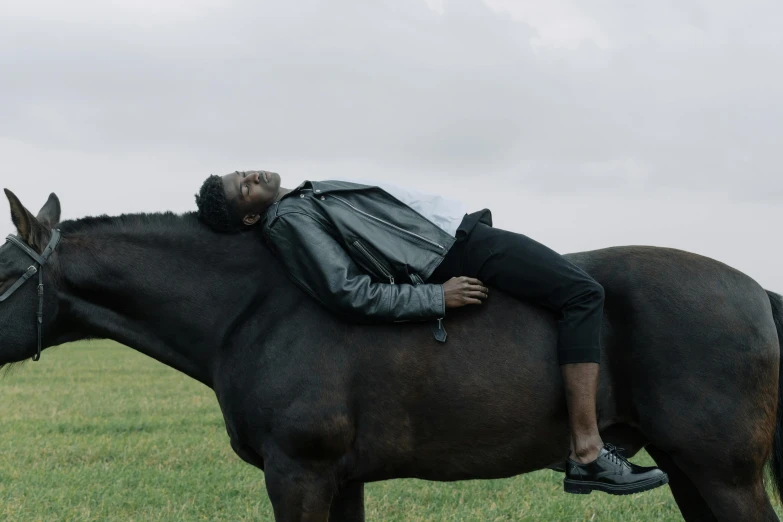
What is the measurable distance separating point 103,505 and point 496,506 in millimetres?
3668

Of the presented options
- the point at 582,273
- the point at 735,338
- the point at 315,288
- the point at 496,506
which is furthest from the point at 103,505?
the point at 735,338

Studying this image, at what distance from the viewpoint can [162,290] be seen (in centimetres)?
460

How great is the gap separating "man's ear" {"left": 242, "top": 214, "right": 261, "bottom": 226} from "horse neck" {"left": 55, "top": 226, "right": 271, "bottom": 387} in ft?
0.36

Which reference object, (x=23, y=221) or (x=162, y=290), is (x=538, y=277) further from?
(x=23, y=221)

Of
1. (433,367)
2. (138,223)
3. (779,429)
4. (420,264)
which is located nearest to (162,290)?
(138,223)

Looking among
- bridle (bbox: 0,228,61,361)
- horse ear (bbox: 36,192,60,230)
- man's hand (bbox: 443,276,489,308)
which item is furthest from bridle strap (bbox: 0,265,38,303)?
man's hand (bbox: 443,276,489,308)

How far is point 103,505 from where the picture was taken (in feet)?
23.8

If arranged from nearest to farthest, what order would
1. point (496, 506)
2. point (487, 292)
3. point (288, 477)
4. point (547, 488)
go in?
point (288, 477) → point (487, 292) → point (496, 506) → point (547, 488)

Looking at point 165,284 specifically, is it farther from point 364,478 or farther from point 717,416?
point 717,416

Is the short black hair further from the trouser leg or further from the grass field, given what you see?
the grass field

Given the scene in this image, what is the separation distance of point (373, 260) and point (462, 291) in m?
0.53

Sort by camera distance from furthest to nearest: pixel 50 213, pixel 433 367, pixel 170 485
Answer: pixel 170 485 < pixel 50 213 < pixel 433 367

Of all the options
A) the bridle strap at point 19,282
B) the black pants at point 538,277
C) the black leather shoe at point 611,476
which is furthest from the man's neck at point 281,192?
the black leather shoe at point 611,476

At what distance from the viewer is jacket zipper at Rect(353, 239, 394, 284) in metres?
4.36
